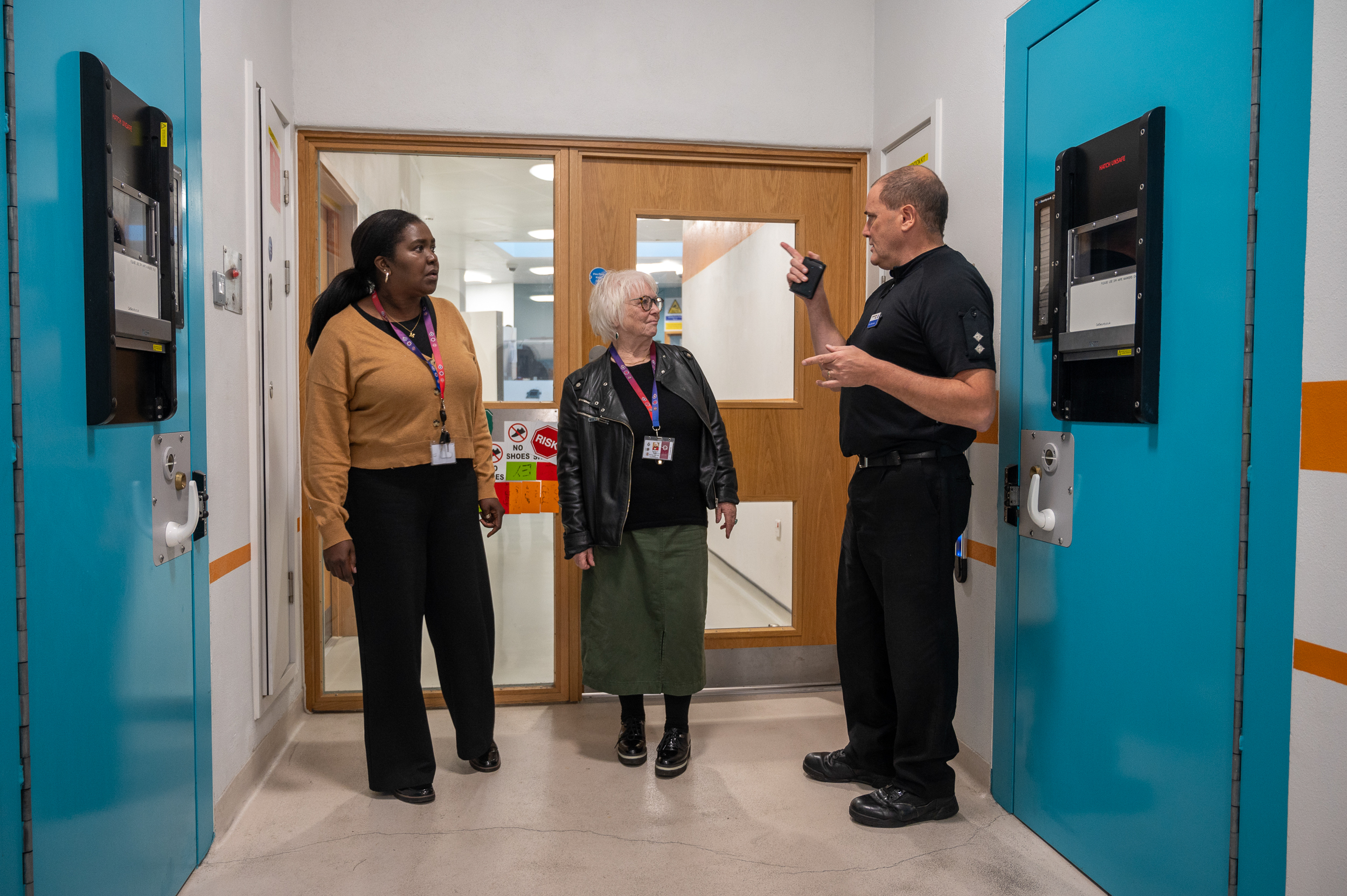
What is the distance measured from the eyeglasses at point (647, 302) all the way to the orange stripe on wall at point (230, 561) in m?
1.41

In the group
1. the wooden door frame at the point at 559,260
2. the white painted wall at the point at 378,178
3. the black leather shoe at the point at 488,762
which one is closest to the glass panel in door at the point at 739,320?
the wooden door frame at the point at 559,260

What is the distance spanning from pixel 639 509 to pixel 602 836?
0.98 meters

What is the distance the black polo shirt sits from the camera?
7.04ft

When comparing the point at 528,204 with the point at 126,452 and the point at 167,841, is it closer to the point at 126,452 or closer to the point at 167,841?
the point at 126,452

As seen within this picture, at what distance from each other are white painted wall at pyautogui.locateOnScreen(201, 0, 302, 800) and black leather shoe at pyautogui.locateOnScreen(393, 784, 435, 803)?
0.48 meters

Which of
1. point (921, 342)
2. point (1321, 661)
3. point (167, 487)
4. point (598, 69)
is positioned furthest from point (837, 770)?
point (598, 69)

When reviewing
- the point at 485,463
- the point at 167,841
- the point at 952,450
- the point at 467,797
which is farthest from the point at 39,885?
the point at 952,450

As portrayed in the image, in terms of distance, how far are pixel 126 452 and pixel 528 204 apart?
6.45 ft

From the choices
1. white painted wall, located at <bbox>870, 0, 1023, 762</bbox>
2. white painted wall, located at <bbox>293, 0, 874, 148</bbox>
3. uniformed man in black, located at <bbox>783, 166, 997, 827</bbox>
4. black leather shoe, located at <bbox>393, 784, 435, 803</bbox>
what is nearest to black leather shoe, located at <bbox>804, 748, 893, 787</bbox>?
uniformed man in black, located at <bbox>783, 166, 997, 827</bbox>

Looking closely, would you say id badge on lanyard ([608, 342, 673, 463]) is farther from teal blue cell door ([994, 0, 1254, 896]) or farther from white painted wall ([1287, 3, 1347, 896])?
white painted wall ([1287, 3, 1347, 896])

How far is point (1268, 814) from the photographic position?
5.10 feet

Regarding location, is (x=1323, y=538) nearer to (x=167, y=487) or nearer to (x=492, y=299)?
(x=167, y=487)

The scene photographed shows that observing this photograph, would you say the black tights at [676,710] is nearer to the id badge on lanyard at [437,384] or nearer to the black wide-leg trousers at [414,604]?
the black wide-leg trousers at [414,604]

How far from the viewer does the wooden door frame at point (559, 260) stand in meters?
3.21
